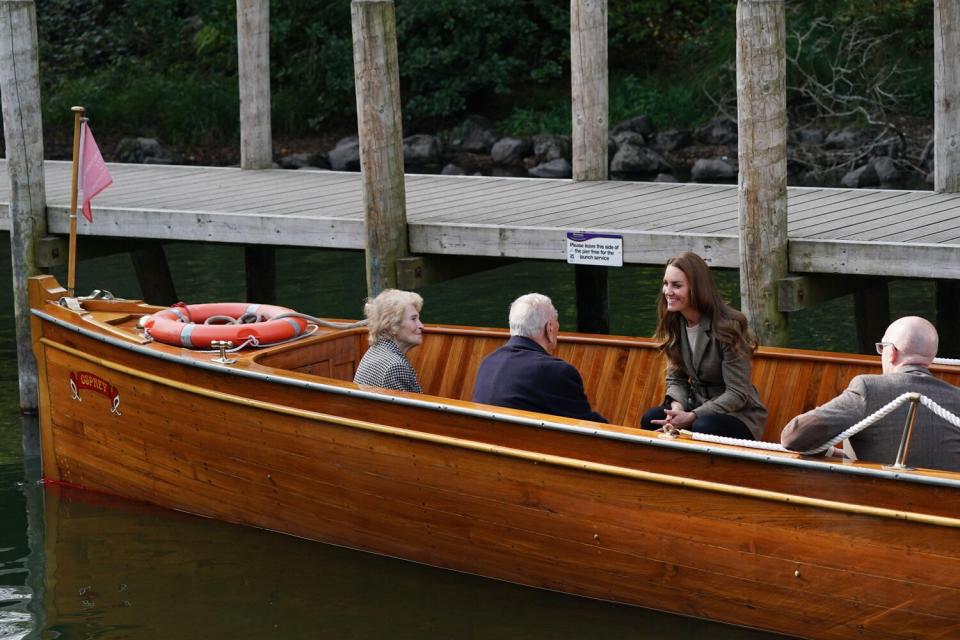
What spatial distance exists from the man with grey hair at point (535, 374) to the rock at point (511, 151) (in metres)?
15.7

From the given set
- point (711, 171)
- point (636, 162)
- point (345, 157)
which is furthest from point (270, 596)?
point (345, 157)

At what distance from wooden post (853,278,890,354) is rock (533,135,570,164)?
13250 millimetres

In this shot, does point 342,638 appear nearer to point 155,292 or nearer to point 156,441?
point 156,441

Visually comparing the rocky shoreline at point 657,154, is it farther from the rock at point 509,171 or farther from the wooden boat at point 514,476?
the wooden boat at point 514,476

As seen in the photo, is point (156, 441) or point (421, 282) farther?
Result: point (421, 282)

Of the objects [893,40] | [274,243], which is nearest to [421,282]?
[274,243]

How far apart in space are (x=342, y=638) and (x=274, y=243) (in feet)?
10.3

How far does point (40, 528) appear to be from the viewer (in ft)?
26.2

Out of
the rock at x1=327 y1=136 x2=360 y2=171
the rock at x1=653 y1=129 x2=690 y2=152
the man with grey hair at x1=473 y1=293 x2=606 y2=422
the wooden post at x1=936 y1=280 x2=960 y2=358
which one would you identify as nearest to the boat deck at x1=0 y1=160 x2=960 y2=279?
the wooden post at x1=936 y1=280 x2=960 y2=358

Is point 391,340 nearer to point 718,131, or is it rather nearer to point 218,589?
point 218,589

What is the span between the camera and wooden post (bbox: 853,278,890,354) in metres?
8.27

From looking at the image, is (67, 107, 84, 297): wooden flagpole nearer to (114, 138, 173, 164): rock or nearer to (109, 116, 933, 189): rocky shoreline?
(109, 116, 933, 189): rocky shoreline

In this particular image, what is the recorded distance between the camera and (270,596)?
6.91 meters

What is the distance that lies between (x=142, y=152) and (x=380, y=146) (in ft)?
49.1
